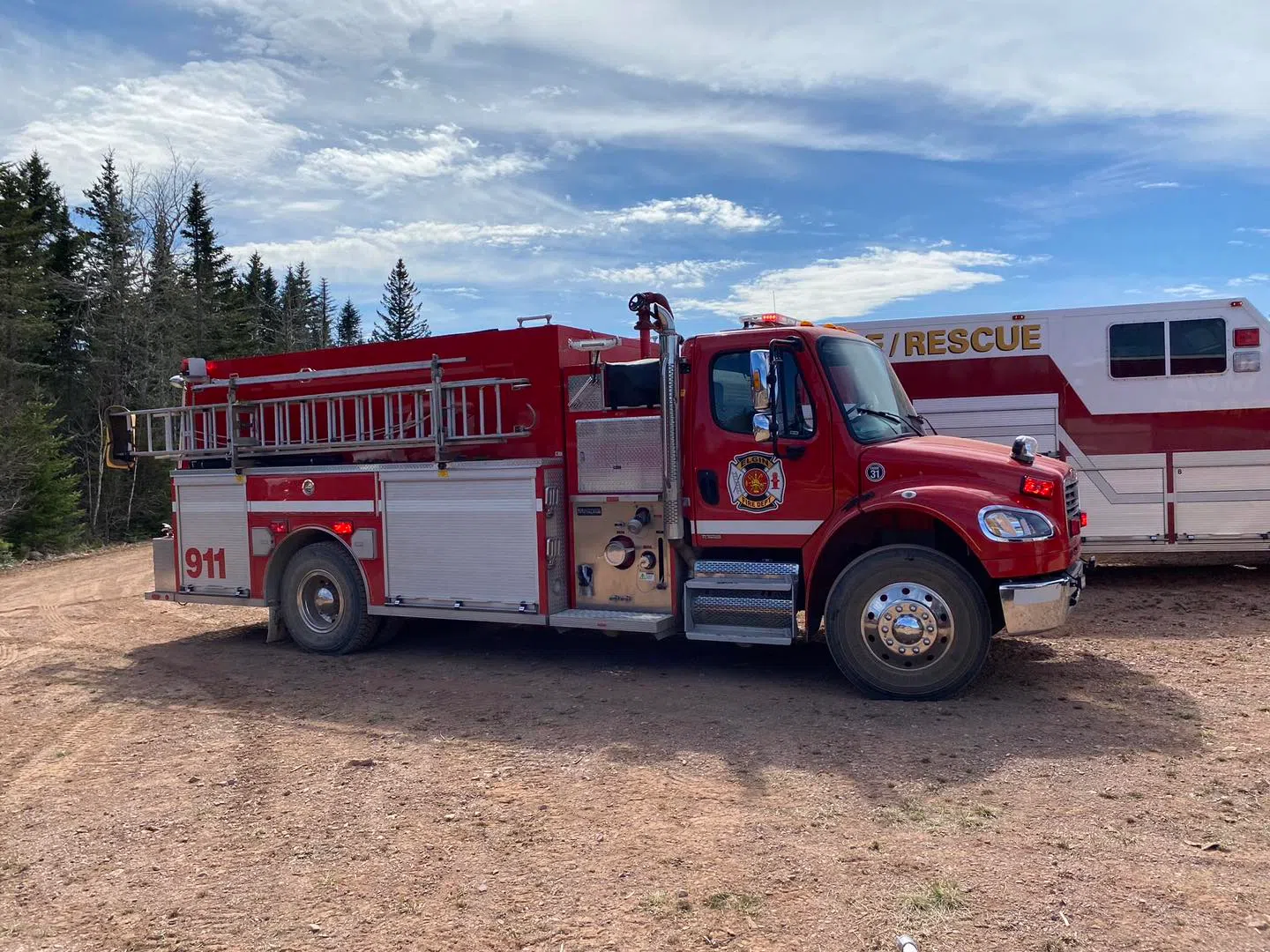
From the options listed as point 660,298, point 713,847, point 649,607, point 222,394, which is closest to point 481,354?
point 660,298

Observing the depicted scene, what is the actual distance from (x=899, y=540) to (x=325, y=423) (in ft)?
17.3

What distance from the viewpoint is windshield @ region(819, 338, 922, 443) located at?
6926 millimetres

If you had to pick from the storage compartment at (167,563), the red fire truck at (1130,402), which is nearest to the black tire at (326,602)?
the storage compartment at (167,563)

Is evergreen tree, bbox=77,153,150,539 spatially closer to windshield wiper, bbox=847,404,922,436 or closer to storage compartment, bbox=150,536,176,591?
storage compartment, bbox=150,536,176,591

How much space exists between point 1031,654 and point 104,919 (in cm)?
650

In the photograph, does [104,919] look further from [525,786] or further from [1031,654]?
[1031,654]

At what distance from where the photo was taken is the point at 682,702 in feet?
22.2

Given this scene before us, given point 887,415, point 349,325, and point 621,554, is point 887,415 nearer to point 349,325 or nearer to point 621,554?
point 621,554

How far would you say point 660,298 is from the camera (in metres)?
7.26

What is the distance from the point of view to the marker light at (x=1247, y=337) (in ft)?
33.5

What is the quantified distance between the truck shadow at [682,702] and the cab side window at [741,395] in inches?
73.5

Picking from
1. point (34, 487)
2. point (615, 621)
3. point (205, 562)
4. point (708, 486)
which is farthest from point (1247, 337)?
point (34, 487)

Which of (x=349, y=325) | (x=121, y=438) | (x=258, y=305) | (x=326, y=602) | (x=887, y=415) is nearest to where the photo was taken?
(x=887, y=415)

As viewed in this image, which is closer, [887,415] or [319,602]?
[887,415]
